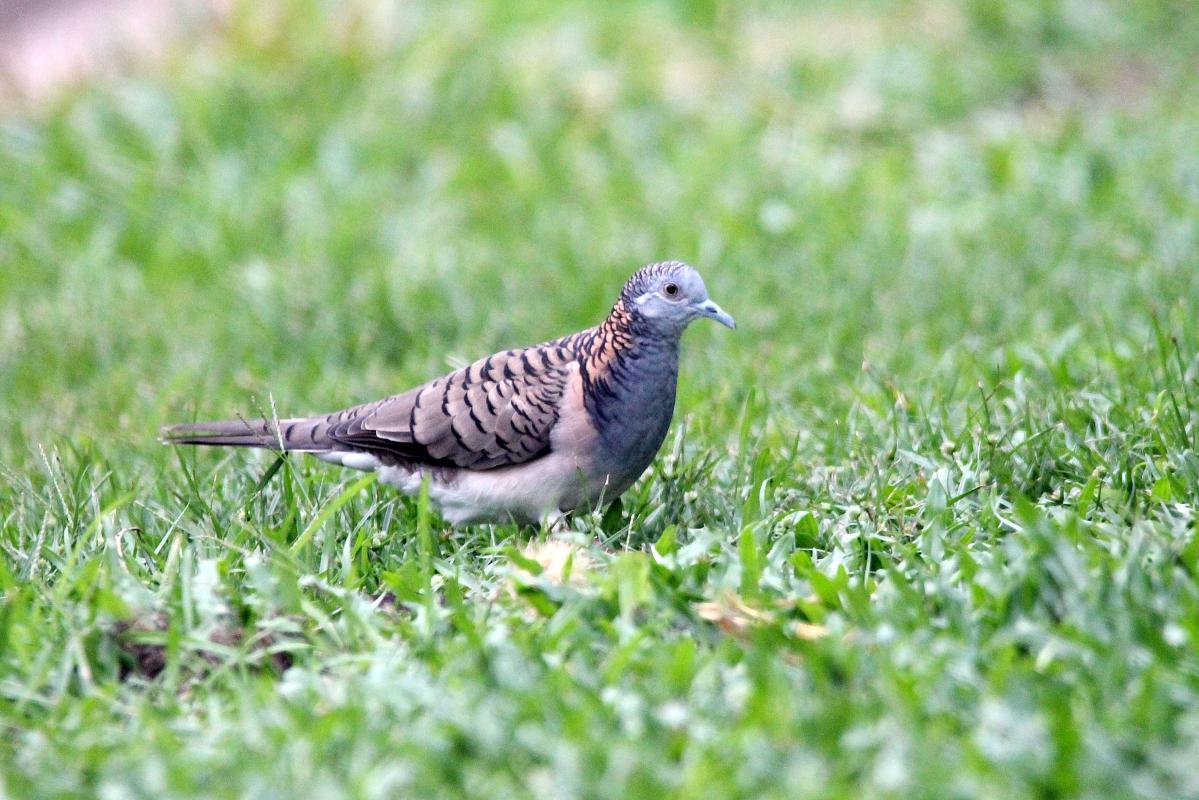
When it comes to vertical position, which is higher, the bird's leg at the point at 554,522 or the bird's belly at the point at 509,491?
the bird's belly at the point at 509,491

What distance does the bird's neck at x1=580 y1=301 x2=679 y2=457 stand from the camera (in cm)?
421

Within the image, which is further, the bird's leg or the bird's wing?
the bird's wing

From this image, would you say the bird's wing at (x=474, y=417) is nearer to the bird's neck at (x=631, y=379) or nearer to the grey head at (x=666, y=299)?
the bird's neck at (x=631, y=379)

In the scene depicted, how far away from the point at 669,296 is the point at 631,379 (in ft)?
0.90

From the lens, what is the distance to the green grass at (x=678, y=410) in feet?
9.70

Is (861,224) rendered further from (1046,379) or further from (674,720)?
(674,720)

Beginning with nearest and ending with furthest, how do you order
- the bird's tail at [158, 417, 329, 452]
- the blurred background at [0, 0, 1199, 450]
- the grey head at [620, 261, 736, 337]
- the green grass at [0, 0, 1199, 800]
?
1. the green grass at [0, 0, 1199, 800]
2. the grey head at [620, 261, 736, 337]
3. the bird's tail at [158, 417, 329, 452]
4. the blurred background at [0, 0, 1199, 450]

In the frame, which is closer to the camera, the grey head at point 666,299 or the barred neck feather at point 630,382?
the barred neck feather at point 630,382

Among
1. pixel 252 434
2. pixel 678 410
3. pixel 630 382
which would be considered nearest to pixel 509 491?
pixel 630 382

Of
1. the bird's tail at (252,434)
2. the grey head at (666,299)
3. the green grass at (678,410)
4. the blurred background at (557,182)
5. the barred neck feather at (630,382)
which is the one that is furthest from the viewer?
the blurred background at (557,182)

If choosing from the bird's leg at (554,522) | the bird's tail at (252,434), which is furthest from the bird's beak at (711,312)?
the bird's tail at (252,434)

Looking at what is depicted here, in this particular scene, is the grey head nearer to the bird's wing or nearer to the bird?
the bird

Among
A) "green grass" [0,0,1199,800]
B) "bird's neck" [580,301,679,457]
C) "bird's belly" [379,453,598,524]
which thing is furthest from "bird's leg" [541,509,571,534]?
"bird's neck" [580,301,679,457]

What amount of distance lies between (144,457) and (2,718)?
6.35 ft
